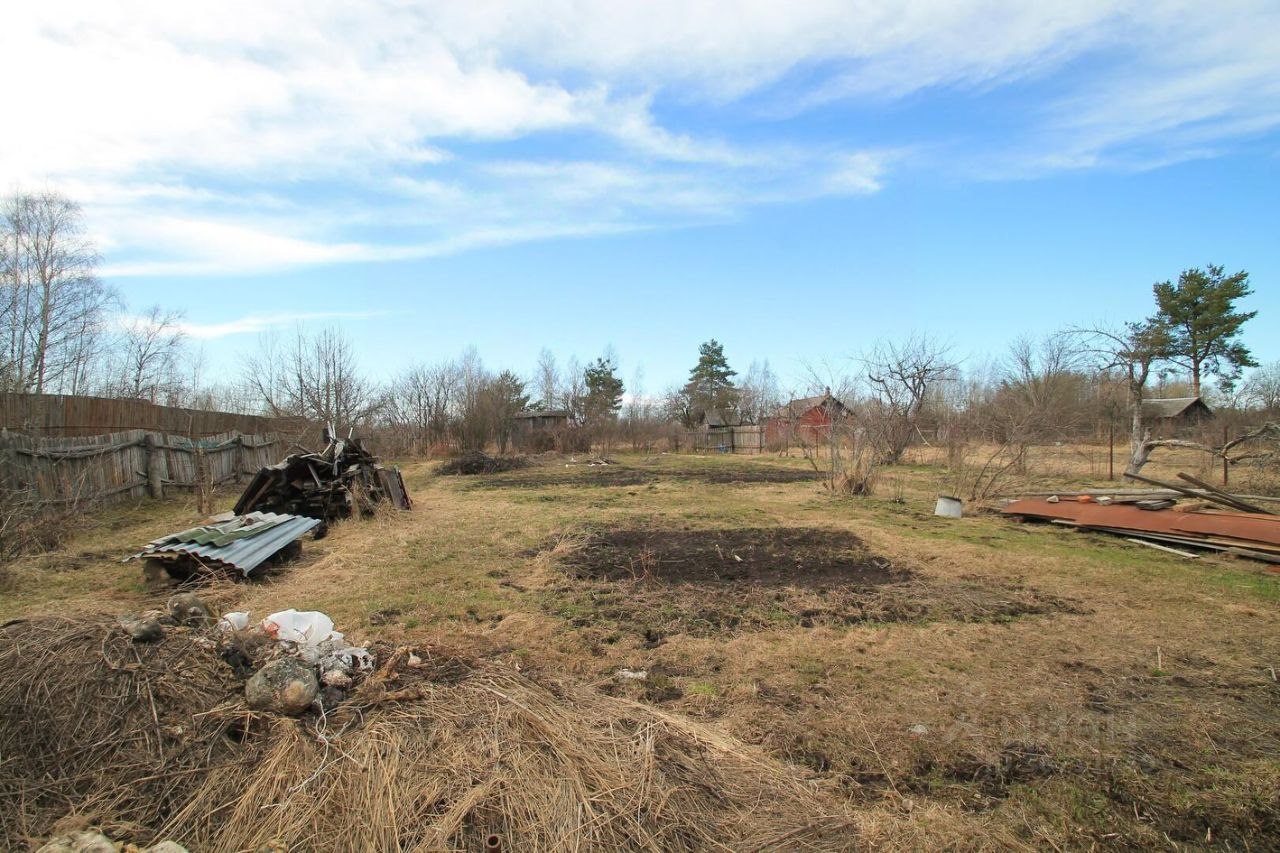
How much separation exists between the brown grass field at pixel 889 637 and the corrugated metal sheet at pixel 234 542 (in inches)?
14.3

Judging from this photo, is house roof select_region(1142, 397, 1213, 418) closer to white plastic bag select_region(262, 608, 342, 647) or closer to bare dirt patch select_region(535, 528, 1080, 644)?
bare dirt patch select_region(535, 528, 1080, 644)

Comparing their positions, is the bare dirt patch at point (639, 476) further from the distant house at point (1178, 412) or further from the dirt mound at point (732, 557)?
the distant house at point (1178, 412)

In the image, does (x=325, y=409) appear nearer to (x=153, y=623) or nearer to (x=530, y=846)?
(x=153, y=623)

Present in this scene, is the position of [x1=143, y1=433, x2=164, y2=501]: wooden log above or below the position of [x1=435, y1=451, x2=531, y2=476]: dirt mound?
above

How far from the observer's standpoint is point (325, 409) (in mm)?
23875

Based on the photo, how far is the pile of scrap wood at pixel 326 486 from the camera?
32.2 ft

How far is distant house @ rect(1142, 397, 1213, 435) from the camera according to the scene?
30391 mm

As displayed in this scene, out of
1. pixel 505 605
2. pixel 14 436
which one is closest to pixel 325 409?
pixel 14 436

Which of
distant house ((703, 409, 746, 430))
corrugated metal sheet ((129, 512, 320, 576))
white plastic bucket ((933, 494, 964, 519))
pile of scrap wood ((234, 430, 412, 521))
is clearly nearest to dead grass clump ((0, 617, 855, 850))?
corrugated metal sheet ((129, 512, 320, 576))

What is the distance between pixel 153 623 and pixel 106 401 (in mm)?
12559

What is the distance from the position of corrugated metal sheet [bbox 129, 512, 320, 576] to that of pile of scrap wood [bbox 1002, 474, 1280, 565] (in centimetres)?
1203

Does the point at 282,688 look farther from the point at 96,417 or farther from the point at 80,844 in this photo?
the point at 96,417

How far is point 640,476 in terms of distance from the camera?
20906mm

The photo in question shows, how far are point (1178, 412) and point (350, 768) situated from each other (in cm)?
4317
